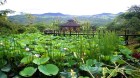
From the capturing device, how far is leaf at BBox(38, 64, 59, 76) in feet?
8.26

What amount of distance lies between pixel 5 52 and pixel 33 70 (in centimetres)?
53

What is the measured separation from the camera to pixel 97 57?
2.98 m

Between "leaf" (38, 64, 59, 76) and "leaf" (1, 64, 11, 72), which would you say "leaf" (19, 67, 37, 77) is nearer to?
"leaf" (38, 64, 59, 76)

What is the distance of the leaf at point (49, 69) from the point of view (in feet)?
8.26

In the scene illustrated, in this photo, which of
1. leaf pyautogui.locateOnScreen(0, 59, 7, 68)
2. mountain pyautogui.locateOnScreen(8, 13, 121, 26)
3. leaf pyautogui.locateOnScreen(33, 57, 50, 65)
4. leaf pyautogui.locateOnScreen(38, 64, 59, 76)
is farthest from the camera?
mountain pyautogui.locateOnScreen(8, 13, 121, 26)

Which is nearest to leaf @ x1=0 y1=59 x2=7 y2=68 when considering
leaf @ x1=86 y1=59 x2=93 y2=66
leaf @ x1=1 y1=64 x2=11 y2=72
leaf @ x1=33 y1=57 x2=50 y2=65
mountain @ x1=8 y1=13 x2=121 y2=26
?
leaf @ x1=1 y1=64 x2=11 y2=72

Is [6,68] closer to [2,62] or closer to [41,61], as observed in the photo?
[2,62]

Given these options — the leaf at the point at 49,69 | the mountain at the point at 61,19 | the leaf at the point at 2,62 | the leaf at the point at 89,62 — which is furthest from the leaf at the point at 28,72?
the mountain at the point at 61,19

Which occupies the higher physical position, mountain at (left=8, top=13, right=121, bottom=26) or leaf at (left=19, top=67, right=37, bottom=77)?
leaf at (left=19, top=67, right=37, bottom=77)

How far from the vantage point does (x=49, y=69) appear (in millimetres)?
2576

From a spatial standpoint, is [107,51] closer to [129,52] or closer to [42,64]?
[129,52]

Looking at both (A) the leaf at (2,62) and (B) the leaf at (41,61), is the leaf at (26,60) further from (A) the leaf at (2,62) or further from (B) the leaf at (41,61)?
(A) the leaf at (2,62)

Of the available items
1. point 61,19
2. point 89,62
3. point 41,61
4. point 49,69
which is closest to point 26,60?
point 41,61

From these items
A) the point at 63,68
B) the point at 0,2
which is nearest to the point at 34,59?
the point at 63,68
